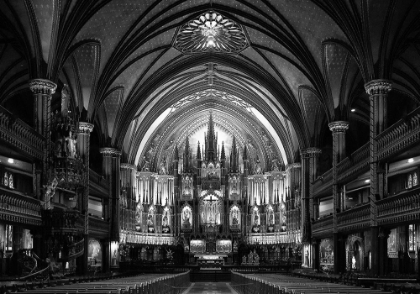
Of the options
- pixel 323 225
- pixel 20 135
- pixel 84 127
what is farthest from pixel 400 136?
pixel 84 127

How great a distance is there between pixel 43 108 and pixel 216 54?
19553mm

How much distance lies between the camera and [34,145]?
1013 inches

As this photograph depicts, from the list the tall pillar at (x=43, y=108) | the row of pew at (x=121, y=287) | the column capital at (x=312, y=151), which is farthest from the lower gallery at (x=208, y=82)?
the row of pew at (x=121, y=287)

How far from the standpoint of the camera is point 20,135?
2430 centimetres

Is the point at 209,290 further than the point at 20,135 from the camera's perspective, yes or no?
Yes

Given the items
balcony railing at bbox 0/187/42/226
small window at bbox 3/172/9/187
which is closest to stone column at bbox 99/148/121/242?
small window at bbox 3/172/9/187

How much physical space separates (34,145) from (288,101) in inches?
846

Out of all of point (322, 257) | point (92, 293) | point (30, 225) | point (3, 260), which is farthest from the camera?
point (322, 257)

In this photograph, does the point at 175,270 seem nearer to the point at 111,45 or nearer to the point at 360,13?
the point at 111,45

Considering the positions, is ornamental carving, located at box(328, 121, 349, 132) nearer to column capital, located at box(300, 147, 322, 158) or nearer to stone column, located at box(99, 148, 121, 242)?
column capital, located at box(300, 147, 322, 158)

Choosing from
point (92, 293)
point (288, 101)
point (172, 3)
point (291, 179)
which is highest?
point (172, 3)

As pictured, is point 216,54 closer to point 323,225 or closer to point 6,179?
point 323,225

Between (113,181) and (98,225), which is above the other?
(113,181)

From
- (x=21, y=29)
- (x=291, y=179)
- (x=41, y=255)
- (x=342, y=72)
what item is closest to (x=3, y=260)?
(x=41, y=255)
